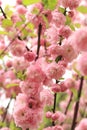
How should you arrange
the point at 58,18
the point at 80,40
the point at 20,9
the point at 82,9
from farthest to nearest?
the point at 20,9, the point at 58,18, the point at 82,9, the point at 80,40

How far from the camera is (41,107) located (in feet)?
3.92

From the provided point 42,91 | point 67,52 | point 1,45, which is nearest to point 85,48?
point 67,52

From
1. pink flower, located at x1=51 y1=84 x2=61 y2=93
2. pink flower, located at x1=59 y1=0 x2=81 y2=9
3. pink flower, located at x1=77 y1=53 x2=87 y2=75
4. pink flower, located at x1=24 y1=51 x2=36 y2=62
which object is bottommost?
pink flower, located at x1=77 y1=53 x2=87 y2=75

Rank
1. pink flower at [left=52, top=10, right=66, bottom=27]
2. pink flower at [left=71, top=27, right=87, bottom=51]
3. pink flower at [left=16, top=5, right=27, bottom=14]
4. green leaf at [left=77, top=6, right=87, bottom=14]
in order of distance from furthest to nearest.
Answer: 1. pink flower at [left=16, top=5, right=27, bottom=14]
2. pink flower at [left=52, top=10, right=66, bottom=27]
3. green leaf at [left=77, top=6, right=87, bottom=14]
4. pink flower at [left=71, top=27, right=87, bottom=51]

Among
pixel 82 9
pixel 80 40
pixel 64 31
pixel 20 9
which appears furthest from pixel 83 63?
pixel 20 9

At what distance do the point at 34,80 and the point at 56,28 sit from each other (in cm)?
17

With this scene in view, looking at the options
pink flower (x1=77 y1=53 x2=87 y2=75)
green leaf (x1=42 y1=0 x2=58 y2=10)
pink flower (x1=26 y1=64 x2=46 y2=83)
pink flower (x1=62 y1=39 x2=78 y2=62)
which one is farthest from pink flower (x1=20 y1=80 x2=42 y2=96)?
pink flower (x1=77 y1=53 x2=87 y2=75)

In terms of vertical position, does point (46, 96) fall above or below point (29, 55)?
below

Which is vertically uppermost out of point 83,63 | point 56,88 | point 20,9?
point 20,9

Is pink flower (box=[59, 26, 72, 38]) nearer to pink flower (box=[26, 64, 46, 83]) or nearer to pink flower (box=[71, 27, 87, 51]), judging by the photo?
pink flower (box=[26, 64, 46, 83])

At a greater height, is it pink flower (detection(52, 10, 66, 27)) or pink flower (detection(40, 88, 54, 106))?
pink flower (detection(52, 10, 66, 27))

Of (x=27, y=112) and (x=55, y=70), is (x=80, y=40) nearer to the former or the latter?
(x=55, y=70)

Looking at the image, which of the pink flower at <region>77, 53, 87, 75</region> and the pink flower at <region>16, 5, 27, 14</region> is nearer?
the pink flower at <region>77, 53, 87, 75</region>

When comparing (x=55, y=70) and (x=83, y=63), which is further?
(x=55, y=70)
